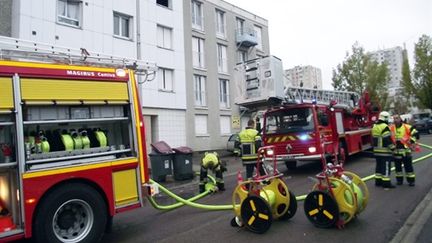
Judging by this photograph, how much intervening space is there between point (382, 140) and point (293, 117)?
3.15 m

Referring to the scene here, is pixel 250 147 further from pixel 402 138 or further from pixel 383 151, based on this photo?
pixel 402 138

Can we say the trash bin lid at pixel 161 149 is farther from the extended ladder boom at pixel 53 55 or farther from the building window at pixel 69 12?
the building window at pixel 69 12

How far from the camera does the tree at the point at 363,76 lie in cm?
3634

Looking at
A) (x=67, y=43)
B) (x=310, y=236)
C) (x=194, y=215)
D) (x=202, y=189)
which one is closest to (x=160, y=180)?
(x=202, y=189)

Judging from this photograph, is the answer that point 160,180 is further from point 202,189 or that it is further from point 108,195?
point 108,195

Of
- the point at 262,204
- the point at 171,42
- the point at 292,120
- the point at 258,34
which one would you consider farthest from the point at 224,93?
the point at 262,204

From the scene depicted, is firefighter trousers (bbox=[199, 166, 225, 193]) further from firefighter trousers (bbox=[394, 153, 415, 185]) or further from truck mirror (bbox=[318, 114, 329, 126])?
firefighter trousers (bbox=[394, 153, 415, 185])

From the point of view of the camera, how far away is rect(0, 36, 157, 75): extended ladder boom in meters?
5.12

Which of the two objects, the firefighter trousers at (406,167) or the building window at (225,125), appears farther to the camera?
the building window at (225,125)

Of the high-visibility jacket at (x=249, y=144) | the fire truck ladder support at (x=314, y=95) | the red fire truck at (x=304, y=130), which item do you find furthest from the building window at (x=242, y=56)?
the high-visibility jacket at (x=249, y=144)

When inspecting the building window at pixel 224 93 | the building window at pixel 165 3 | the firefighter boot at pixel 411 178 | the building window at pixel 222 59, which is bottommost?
the firefighter boot at pixel 411 178

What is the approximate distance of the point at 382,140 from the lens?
28.9ft

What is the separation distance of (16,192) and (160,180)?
7.63 meters

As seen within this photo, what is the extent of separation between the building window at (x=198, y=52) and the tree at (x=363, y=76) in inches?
676
